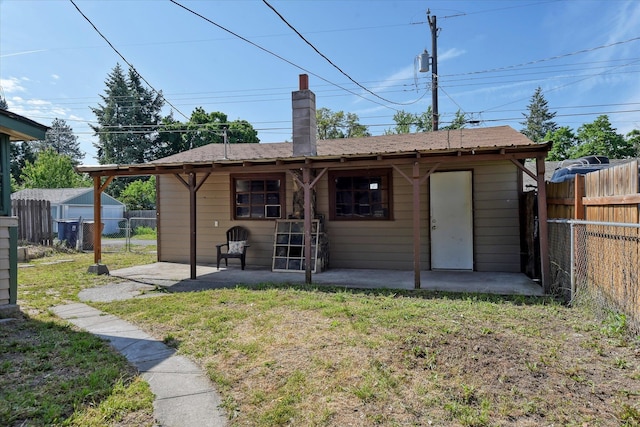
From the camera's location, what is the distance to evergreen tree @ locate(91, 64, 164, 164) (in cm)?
3266

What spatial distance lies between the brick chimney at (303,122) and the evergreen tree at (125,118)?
28.4 meters

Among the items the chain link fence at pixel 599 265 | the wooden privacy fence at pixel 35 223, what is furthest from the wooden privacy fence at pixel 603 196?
the wooden privacy fence at pixel 35 223

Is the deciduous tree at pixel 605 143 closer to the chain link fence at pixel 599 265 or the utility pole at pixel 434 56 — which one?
the utility pole at pixel 434 56

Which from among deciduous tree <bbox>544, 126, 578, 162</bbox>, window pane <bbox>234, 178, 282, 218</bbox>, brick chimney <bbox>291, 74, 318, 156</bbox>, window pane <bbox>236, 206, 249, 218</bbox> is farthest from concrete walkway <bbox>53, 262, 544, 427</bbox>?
deciduous tree <bbox>544, 126, 578, 162</bbox>

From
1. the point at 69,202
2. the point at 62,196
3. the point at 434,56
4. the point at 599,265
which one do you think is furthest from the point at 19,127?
the point at 62,196

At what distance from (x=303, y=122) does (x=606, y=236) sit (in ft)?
18.2

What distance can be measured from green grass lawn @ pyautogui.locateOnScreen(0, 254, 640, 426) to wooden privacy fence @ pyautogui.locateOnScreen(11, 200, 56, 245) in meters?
9.45

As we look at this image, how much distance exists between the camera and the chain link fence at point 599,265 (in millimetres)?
3436

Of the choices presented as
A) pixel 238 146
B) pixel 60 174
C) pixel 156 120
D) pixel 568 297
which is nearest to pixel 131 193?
pixel 60 174

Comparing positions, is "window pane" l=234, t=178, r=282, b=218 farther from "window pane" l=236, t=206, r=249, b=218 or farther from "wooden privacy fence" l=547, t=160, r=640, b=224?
"wooden privacy fence" l=547, t=160, r=640, b=224

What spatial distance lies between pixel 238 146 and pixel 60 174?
75.4 ft

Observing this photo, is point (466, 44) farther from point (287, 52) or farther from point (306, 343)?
point (306, 343)

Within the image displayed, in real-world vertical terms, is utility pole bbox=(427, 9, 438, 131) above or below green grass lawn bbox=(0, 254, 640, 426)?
above

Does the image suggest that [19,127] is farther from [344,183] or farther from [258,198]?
[344,183]
